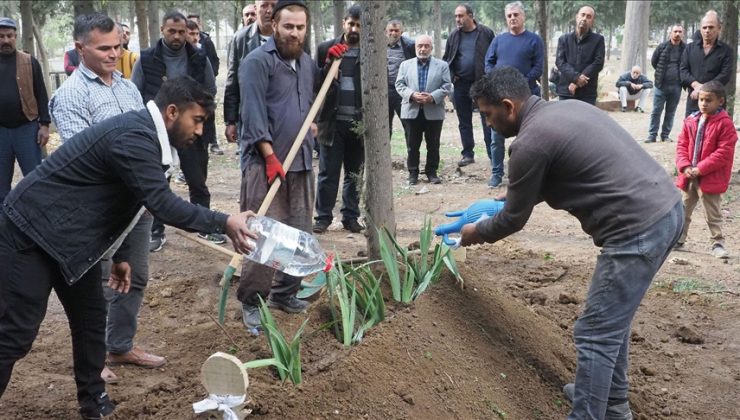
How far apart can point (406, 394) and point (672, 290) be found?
119 inches

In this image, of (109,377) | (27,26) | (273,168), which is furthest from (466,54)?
(27,26)

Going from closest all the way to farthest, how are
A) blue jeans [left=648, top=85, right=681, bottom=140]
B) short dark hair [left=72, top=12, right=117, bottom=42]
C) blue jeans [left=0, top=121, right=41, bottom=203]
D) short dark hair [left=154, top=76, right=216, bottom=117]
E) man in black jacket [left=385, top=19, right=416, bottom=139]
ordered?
short dark hair [left=154, top=76, right=216, bottom=117], short dark hair [left=72, top=12, right=117, bottom=42], blue jeans [left=0, top=121, right=41, bottom=203], man in black jacket [left=385, top=19, right=416, bottom=139], blue jeans [left=648, top=85, right=681, bottom=140]

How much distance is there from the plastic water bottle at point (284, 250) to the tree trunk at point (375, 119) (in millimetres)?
450

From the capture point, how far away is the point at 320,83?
15.8ft

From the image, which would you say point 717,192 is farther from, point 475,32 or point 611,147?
point 475,32

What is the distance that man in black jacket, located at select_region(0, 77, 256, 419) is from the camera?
2.84 metres

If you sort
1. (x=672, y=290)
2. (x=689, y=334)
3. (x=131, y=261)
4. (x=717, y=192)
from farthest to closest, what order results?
1. (x=717, y=192)
2. (x=672, y=290)
3. (x=689, y=334)
4. (x=131, y=261)

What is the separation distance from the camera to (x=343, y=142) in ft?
21.3

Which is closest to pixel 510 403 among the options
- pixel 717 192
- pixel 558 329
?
pixel 558 329

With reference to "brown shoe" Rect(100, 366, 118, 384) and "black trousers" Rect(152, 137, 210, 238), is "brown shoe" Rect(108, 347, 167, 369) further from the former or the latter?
"black trousers" Rect(152, 137, 210, 238)

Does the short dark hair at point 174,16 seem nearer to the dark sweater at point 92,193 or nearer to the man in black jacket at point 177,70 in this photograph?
the man in black jacket at point 177,70

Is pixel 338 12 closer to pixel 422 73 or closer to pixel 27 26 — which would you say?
pixel 27 26

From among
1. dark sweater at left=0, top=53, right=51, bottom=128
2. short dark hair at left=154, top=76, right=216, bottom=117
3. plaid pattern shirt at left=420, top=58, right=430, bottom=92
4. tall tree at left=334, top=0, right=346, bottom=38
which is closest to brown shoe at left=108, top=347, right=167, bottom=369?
short dark hair at left=154, top=76, right=216, bottom=117

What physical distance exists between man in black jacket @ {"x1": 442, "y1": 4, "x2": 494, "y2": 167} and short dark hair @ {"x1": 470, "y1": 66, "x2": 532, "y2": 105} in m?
5.92
